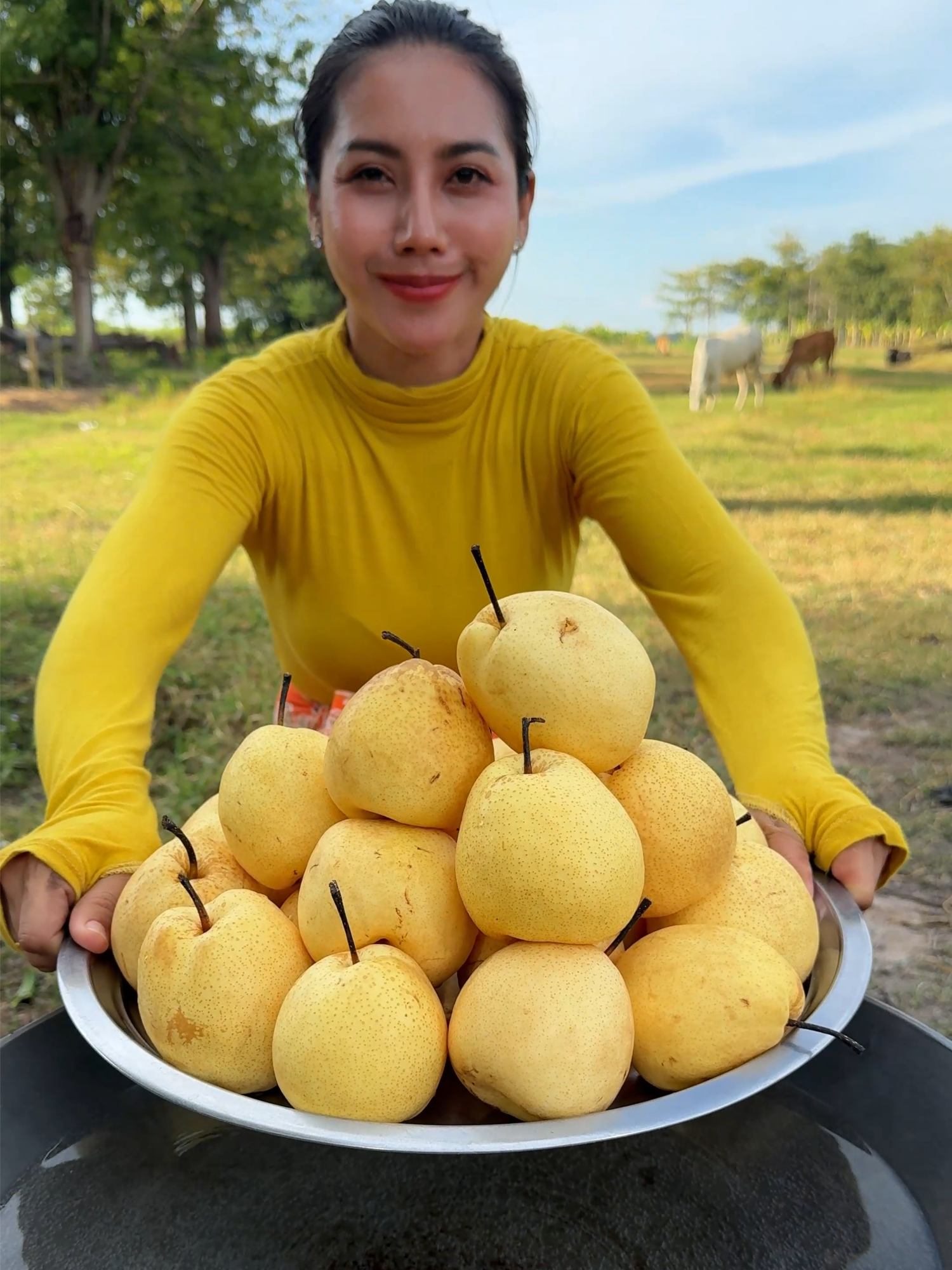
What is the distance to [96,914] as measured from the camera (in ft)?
3.84

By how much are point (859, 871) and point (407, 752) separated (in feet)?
2.12

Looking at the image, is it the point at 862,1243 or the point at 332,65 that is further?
the point at 332,65

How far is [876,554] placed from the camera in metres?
6.80

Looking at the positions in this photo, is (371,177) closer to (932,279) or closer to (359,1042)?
(359,1042)

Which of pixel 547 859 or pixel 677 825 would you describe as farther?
pixel 677 825

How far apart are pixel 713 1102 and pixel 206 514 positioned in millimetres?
1396

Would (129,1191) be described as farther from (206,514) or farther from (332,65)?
(332,65)

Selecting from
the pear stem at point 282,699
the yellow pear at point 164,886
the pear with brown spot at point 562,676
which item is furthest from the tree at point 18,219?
the pear with brown spot at point 562,676

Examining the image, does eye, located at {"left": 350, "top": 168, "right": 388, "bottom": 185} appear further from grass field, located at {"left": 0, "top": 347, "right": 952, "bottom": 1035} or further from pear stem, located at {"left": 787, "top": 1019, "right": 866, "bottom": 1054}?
grass field, located at {"left": 0, "top": 347, "right": 952, "bottom": 1035}

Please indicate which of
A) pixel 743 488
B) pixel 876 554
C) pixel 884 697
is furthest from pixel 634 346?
pixel 884 697

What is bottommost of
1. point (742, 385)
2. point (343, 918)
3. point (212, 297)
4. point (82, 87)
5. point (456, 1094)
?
point (456, 1094)

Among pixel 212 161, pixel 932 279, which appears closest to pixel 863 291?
pixel 932 279

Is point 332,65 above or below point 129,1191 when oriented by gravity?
above

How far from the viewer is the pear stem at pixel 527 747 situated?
3.07 ft
